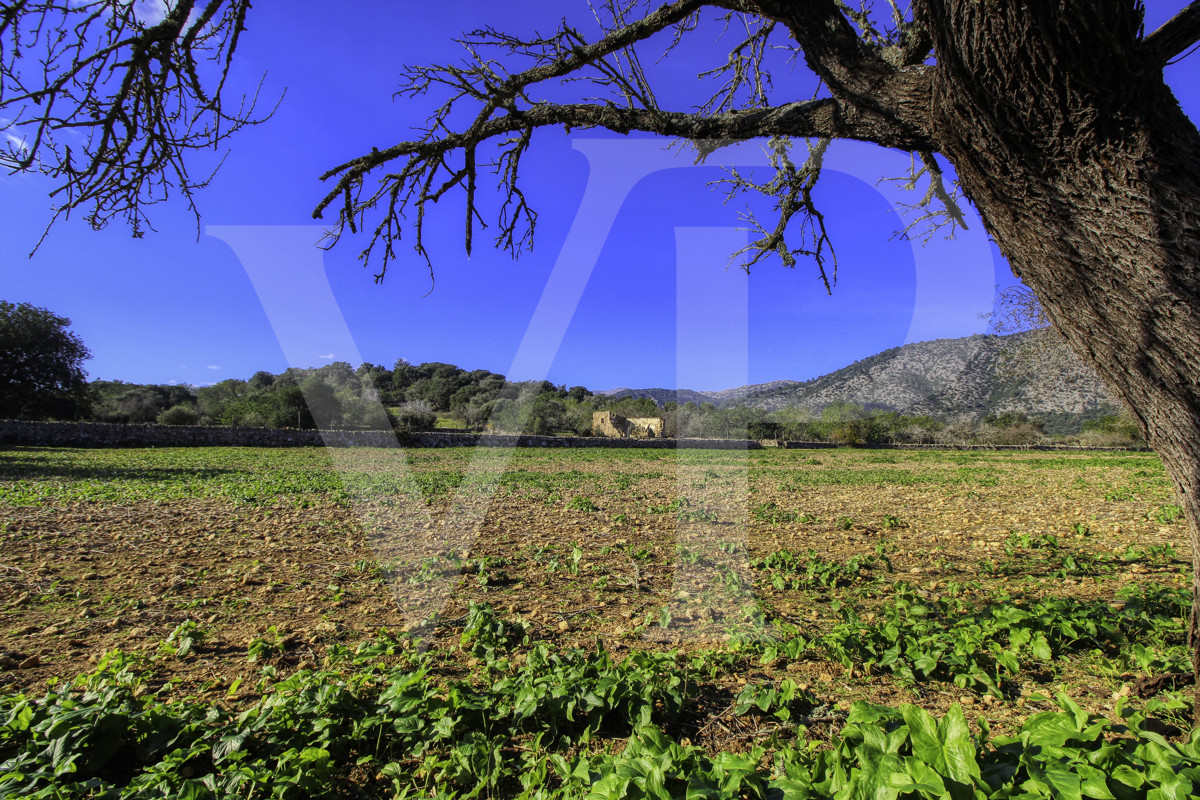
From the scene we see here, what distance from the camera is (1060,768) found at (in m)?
1.30

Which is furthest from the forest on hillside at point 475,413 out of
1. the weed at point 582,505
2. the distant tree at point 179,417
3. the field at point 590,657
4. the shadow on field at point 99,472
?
the field at point 590,657

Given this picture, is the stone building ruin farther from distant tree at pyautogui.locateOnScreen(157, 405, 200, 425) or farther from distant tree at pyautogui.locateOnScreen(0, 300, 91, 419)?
distant tree at pyautogui.locateOnScreen(0, 300, 91, 419)

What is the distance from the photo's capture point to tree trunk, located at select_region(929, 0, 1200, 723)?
184 cm

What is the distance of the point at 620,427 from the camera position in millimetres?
50500

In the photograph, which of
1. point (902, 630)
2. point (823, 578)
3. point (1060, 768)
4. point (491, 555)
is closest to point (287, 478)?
point (491, 555)

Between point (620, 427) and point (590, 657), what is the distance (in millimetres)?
47535

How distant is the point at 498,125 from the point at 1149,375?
3834mm

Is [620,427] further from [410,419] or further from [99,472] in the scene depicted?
[99,472]

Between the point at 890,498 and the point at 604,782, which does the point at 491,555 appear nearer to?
the point at 604,782

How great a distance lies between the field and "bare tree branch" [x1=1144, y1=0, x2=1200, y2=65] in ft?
7.52

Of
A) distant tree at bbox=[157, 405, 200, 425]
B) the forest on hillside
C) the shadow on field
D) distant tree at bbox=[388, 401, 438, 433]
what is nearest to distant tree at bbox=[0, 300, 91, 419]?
the forest on hillside

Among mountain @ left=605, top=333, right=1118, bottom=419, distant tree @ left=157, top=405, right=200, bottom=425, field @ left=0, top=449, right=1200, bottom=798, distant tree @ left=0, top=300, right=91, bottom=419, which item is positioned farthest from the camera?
mountain @ left=605, top=333, right=1118, bottom=419

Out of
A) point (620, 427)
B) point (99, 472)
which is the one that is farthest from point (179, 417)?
point (620, 427)

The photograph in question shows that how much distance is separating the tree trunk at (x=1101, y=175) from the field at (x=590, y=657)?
1202 millimetres
